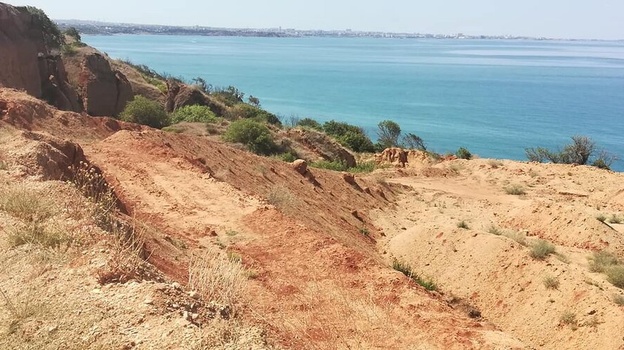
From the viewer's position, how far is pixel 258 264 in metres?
9.88

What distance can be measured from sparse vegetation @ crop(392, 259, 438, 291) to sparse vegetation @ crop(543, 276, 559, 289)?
8.09 ft

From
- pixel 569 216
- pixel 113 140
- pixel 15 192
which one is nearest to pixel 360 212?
pixel 569 216

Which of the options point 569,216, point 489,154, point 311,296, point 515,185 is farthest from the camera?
point 489,154

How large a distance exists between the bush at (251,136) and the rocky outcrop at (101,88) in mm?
11497

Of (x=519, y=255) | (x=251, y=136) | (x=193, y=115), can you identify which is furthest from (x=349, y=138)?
(x=519, y=255)

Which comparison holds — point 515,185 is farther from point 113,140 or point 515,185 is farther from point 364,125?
point 364,125

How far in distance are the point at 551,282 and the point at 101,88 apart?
33.9 metres

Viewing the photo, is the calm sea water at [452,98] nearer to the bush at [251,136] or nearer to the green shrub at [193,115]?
the green shrub at [193,115]

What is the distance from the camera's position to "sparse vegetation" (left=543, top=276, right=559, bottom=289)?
1220 centimetres

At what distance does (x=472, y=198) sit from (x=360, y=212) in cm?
800

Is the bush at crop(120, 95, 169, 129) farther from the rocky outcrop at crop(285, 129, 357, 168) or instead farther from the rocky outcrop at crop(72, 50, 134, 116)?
the rocky outcrop at crop(285, 129, 357, 168)

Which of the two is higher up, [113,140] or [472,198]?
[113,140]

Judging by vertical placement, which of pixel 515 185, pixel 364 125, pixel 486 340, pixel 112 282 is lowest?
pixel 364 125

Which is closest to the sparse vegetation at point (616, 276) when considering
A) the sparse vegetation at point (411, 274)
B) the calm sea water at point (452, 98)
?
the sparse vegetation at point (411, 274)
